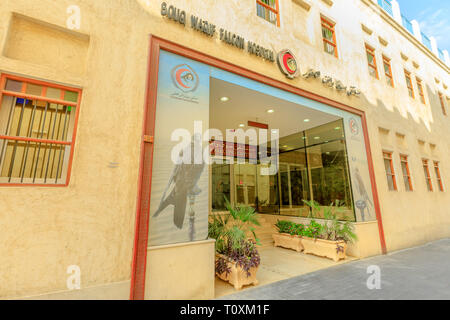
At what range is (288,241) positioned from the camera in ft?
23.6

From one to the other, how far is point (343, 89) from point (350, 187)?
129 inches

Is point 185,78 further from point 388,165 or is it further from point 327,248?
point 388,165

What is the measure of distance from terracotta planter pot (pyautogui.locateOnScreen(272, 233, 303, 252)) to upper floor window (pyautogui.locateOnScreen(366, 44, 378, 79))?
7219 mm

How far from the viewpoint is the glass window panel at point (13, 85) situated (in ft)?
9.70

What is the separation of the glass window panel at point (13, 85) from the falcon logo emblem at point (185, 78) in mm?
2251

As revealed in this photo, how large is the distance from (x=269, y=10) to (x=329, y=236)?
22.6 ft

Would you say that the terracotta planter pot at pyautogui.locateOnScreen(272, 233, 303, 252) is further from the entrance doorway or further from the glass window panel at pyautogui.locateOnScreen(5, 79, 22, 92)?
the glass window panel at pyautogui.locateOnScreen(5, 79, 22, 92)

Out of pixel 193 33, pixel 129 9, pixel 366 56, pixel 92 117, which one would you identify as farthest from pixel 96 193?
pixel 366 56

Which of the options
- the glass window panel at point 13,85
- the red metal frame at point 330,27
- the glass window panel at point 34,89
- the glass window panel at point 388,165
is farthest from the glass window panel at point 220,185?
the glass window panel at point 13,85

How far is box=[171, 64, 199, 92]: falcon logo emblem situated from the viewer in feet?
13.2

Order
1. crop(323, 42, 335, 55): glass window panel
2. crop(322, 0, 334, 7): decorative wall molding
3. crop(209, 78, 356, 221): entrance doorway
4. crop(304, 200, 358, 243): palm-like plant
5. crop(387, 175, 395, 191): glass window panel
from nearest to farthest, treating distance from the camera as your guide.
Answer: crop(304, 200, 358, 243): palm-like plant → crop(209, 78, 356, 221): entrance doorway → crop(323, 42, 335, 55): glass window panel → crop(322, 0, 334, 7): decorative wall molding → crop(387, 175, 395, 191): glass window panel

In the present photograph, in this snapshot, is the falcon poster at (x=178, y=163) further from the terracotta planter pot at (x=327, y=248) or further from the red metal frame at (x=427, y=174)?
the red metal frame at (x=427, y=174)

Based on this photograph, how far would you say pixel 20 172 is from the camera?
114 inches

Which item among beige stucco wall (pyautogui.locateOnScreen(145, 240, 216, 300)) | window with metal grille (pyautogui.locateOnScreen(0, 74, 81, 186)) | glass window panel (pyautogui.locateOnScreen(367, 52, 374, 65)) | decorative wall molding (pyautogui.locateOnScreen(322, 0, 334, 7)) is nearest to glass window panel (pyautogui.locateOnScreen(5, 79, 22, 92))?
window with metal grille (pyautogui.locateOnScreen(0, 74, 81, 186))
